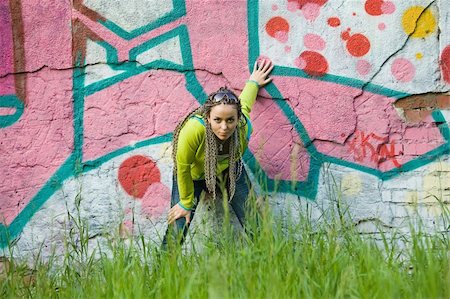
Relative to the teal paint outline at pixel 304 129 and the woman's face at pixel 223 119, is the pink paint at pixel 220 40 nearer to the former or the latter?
the teal paint outline at pixel 304 129

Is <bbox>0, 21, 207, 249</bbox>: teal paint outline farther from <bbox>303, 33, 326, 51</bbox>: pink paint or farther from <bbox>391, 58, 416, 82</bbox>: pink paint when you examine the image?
<bbox>391, 58, 416, 82</bbox>: pink paint

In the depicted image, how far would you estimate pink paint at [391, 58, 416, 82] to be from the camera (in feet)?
13.2

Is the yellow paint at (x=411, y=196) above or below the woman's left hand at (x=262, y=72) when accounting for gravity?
below

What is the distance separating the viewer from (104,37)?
4254 mm

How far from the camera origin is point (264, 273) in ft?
9.66

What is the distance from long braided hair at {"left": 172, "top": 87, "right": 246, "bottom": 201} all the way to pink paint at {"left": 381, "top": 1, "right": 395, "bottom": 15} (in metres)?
1.02

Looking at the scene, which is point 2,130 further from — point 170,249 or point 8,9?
point 170,249

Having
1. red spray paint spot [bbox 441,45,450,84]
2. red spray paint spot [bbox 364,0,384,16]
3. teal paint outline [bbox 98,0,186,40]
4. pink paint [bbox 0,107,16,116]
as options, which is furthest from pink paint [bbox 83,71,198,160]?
red spray paint spot [bbox 441,45,450,84]

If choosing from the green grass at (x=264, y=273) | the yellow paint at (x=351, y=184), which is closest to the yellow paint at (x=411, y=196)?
the yellow paint at (x=351, y=184)

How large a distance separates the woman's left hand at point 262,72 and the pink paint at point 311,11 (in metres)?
0.34

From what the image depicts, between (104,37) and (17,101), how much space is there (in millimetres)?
674

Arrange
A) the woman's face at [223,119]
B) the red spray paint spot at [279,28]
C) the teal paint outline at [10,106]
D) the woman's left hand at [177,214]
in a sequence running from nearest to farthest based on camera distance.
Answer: the woman's face at [223,119], the woman's left hand at [177,214], the red spray paint spot at [279,28], the teal paint outline at [10,106]

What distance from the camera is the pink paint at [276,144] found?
4.12 meters

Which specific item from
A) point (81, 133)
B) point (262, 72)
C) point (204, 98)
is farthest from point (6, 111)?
Answer: point (262, 72)
